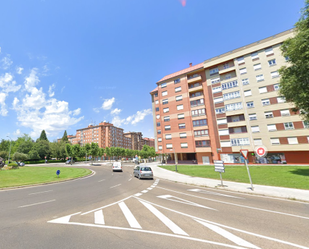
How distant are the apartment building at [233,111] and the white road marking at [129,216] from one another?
32.6 meters

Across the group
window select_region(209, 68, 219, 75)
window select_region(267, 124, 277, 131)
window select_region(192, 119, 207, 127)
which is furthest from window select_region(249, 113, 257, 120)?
window select_region(209, 68, 219, 75)

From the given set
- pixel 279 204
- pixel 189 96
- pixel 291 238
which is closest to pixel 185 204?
pixel 291 238

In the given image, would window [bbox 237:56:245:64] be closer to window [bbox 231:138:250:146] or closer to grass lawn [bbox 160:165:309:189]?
window [bbox 231:138:250:146]

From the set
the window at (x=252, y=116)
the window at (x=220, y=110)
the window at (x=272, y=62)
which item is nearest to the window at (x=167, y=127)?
the window at (x=220, y=110)

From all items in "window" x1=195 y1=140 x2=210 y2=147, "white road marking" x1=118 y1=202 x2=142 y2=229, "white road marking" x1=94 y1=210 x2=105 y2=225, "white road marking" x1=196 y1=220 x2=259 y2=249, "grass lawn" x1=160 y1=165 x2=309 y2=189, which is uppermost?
"window" x1=195 y1=140 x2=210 y2=147

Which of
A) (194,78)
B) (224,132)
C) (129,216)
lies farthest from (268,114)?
(129,216)

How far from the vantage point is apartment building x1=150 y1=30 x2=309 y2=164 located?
29812 millimetres

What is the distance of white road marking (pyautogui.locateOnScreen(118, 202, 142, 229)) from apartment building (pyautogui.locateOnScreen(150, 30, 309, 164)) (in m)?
32.6

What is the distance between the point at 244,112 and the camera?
3338cm

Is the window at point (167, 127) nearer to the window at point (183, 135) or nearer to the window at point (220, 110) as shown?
the window at point (183, 135)

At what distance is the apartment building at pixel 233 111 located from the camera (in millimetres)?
29812

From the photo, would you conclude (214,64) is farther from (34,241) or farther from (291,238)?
(34,241)

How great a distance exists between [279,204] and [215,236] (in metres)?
5.90

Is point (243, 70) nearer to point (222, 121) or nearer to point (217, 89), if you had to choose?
point (217, 89)
